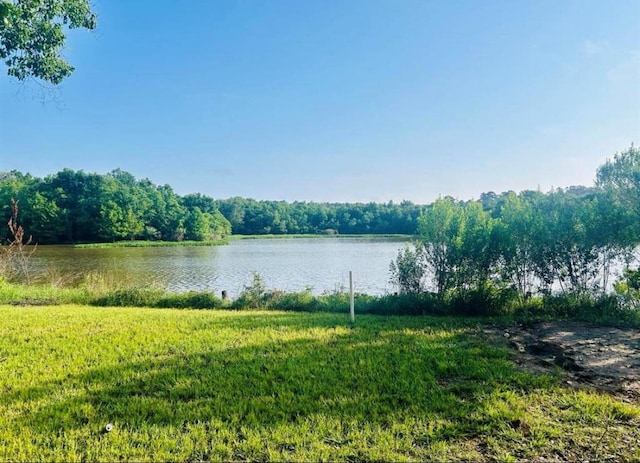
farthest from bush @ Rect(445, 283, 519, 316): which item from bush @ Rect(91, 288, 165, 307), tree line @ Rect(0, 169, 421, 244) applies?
tree line @ Rect(0, 169, 421, 244)

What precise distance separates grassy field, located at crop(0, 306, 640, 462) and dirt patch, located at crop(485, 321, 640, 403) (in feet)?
1.22

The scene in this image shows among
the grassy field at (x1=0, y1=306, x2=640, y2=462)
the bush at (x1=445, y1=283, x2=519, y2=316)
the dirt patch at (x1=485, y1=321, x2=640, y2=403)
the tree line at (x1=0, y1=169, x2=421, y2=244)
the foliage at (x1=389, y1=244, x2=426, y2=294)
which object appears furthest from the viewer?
the tree line at (x1=0, y1=169, x2=421, y2=244)

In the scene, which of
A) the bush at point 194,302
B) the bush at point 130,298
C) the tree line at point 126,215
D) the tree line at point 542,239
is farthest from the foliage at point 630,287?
the tree line at point 126,215

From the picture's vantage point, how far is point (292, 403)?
11.2 ft

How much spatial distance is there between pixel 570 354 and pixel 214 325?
18.7 feet

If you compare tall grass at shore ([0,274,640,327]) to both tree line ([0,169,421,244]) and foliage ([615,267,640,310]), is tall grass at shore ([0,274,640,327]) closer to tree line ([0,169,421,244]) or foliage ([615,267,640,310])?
foliage ([615,267,640,310])

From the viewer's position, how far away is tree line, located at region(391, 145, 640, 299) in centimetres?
793

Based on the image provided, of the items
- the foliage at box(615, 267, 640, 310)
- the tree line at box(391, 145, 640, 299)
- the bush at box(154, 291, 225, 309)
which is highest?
the tree line at box(391, 145, 640, 299)

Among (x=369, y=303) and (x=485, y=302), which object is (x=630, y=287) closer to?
(x=485, y=302)

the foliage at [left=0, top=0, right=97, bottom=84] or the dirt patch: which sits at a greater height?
the foliage at [left=0, top=0, right=97, bottom=84]

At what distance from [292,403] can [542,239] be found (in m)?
7.46

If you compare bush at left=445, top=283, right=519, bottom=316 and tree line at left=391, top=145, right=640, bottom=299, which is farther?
bush at left=445, top=283, right=519, bottom=316

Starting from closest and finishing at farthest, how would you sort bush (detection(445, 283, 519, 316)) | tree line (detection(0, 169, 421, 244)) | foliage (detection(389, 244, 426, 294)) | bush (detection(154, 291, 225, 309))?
bush (detection(445, 283, 519, 316))
foliage (detection(389, 244, 426, 294))
bush (detection(154, 291, 225, 309))
tree line (detection(0, 169, 421, 244))

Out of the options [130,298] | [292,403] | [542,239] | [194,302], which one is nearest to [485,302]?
[542,239]
